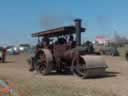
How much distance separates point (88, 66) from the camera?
1188 cm

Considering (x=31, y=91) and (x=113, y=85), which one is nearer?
(x=31, y=91)

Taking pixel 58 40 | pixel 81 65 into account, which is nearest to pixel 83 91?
pixel 81 65

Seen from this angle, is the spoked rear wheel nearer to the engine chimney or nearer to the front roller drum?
the front roller drum

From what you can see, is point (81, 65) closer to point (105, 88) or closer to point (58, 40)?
point (58, 40)

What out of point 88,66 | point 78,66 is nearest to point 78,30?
point 78,66

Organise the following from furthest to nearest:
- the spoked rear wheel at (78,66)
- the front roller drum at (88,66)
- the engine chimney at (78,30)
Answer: the engine chimney at (78,30) → the spoked rear wheel at (78,66) → the front roller drum at (88,66)

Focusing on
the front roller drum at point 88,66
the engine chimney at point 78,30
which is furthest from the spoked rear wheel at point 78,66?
the engine chimney at point 78,30

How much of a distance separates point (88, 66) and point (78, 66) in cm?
88

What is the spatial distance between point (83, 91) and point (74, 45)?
503cm

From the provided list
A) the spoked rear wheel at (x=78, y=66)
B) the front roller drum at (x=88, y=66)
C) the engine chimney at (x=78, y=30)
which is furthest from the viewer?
the engine chimney at (x=78, y=30)

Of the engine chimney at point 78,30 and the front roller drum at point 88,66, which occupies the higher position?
the engine chimney at point 78,30

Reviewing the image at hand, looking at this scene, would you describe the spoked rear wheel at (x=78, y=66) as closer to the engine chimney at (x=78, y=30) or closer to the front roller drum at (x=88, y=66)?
the front roller drum at (x=88, y=66)

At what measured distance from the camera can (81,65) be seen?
12.6m

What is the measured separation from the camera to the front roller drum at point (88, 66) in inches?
472
